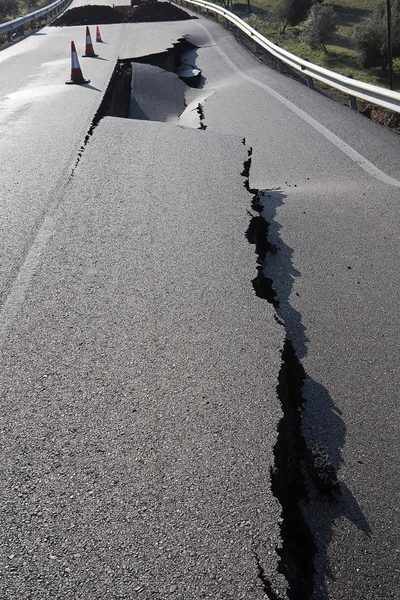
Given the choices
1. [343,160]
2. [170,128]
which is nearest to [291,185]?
[343,160]

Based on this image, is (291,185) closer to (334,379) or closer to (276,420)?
(334,379)

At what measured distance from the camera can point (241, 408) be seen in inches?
137

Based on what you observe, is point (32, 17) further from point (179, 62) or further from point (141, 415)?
point (141, 415)

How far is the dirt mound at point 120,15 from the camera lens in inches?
1317

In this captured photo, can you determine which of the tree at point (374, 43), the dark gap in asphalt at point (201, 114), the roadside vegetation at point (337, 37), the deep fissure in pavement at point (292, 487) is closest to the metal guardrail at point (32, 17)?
the roadside vegetation at point (337, 37)

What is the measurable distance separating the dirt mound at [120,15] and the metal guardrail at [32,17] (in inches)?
37.1

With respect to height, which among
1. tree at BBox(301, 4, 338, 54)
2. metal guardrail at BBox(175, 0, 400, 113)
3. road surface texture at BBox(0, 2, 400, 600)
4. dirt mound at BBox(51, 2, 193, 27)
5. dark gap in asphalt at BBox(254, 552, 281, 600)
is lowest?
dirt mound at BBox(51, 2, 193, 27)

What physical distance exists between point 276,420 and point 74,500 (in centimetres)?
103

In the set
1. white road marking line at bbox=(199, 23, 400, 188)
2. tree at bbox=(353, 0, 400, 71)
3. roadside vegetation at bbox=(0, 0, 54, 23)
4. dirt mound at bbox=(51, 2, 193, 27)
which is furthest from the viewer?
roadside vegetation at bbox=(0, 0, 54, 23)

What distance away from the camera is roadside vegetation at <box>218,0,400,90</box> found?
20781 mm

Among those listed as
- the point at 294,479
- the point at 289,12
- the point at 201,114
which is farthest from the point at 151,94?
the point at 289,12

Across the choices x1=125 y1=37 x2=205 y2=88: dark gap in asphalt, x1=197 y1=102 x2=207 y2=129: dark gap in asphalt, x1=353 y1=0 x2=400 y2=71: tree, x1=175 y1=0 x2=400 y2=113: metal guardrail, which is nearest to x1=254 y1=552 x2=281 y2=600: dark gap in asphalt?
x1=175 y1=0 x2=400 y2=113: metal guardrail

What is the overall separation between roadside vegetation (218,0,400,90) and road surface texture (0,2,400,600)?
1317cm

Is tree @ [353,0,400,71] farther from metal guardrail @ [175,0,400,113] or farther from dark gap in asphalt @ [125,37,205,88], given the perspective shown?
dark gap in asphalt @ [125,37,205,88]
